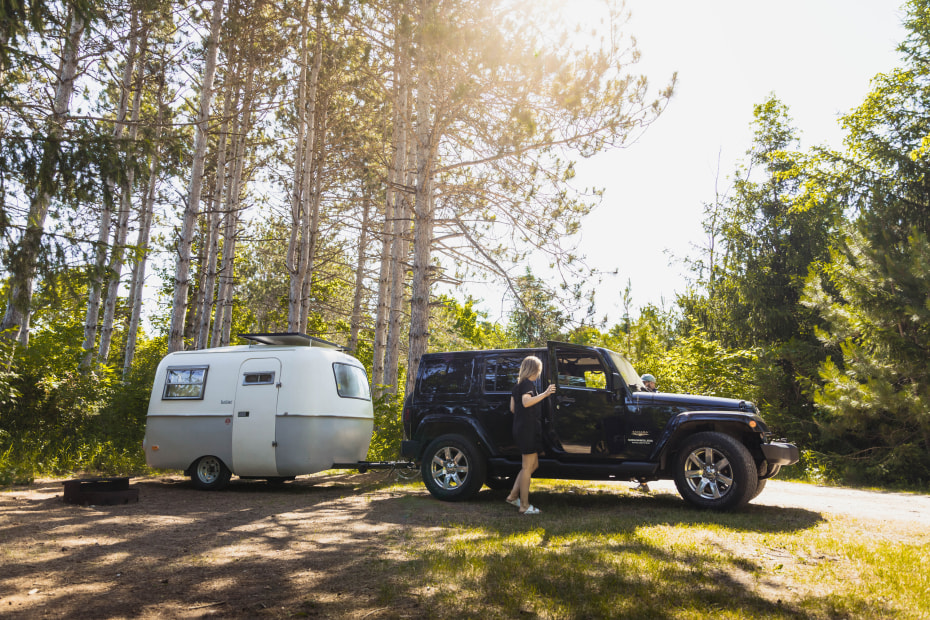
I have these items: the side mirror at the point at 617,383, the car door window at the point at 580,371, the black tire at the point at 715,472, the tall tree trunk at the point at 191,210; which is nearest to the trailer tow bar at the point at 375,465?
the car door window at the point at 580,371

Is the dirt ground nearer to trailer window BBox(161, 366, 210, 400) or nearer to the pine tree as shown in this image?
trailer window BBox(161, 366, 210, 400)

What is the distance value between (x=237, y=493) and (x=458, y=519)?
193 inches

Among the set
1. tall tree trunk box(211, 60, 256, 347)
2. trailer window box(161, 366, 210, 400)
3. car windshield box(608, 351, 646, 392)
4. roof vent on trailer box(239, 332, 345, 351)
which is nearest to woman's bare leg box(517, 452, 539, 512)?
car windshield box(608, 351, 646, 392)

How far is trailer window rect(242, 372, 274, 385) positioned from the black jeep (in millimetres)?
2412

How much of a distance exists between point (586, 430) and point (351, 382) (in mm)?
4462

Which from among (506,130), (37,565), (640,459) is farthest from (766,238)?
(37,565)

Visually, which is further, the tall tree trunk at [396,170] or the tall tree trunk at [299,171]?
the tall tree trunk at [299,171]

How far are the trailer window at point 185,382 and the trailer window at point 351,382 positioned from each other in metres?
2.26

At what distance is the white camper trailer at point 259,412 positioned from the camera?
10484 millimetres

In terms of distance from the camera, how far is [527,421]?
8.17 metres

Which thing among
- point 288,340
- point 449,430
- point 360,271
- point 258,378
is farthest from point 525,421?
point 360,271

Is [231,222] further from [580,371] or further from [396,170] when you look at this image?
[580,371]

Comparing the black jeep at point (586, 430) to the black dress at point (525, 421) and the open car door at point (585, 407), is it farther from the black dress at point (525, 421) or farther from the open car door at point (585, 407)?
the black dress at point (525, 421)

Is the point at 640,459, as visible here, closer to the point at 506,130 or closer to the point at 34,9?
the point at 506,130
